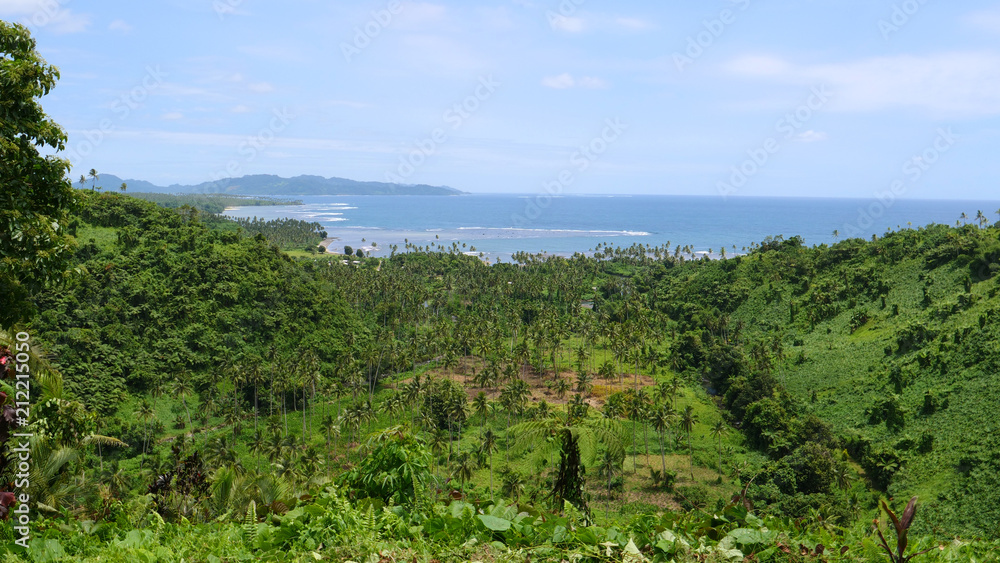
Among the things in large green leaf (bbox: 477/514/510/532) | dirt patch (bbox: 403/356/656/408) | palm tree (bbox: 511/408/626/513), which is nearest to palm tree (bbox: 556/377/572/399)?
dirt patch (bbox: 403/356/656/408)

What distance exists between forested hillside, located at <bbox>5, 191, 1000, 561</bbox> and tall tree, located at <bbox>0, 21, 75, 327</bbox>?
0.87m

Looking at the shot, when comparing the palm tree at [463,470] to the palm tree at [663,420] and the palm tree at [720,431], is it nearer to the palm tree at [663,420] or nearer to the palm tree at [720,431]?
the palm tree at [663,420]

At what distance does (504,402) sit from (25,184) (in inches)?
2064

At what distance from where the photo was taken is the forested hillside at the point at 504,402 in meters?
4.32

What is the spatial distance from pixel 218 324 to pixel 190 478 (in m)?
63.8

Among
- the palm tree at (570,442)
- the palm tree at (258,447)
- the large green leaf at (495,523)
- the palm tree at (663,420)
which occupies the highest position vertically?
the large green leaf at (495,523)

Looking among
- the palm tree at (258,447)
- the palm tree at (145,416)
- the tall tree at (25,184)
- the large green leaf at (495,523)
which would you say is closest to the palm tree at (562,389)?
the palm tree at (258,447)

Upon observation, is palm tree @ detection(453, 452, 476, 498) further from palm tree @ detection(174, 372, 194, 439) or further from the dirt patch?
palm tree @ detection(174, 372, 194, 439)

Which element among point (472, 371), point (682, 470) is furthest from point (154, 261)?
point (682, 470)

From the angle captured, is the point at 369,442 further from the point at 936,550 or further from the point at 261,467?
the point at 261,467

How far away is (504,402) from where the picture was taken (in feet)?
187

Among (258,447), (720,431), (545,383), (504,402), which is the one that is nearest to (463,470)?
(504,402)

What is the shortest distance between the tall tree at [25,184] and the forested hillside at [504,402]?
0.87 metres

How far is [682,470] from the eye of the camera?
52.2m
